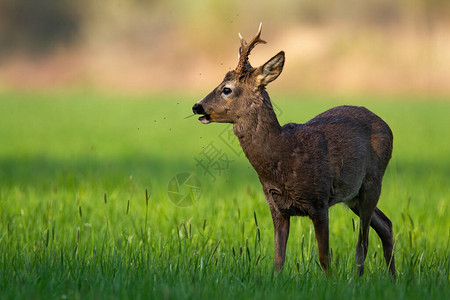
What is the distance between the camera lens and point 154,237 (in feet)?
21.4

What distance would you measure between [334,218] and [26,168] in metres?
6.71

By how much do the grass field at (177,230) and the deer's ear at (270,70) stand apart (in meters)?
0.44

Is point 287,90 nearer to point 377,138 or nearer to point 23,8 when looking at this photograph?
point 23,8

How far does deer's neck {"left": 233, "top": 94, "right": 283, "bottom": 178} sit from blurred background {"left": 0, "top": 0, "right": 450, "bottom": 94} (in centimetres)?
4615

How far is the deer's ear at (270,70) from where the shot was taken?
5336mm

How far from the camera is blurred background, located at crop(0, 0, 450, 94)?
57469 mm

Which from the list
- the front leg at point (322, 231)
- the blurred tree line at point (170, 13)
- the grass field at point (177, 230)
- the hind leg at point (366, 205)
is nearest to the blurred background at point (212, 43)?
the blurred tree line at point (170, 13)

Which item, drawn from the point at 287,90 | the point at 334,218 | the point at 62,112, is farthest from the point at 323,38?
the point at 334,218

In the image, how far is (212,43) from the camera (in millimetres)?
65125

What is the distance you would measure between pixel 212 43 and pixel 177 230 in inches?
2362

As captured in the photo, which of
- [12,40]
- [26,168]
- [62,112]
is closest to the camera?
[26,168]

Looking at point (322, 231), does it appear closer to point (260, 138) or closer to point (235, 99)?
point (260, 138)

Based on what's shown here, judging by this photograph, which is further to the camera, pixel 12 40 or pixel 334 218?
pixel 12 40

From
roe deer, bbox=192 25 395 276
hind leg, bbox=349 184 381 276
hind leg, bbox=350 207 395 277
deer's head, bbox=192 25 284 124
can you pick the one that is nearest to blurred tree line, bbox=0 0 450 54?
hind leg, bbox=350 207 395 277
